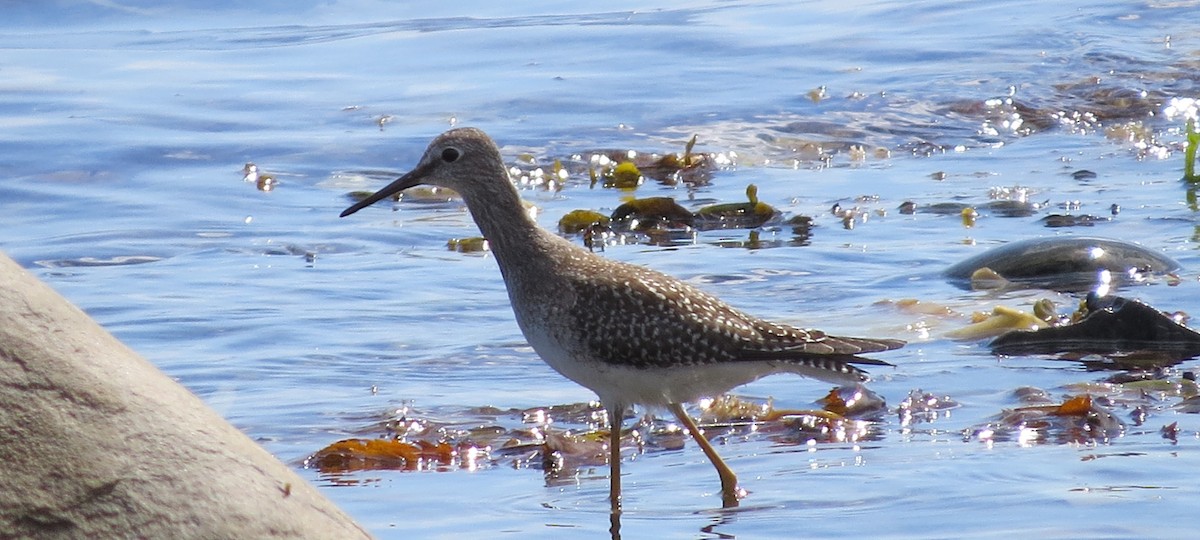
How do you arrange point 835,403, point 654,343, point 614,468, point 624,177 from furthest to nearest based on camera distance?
1. point 624,177
2. point 835,403
3. point 654,343
4. point 614,468

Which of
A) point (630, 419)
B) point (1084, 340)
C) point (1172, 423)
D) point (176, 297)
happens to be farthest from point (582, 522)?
point (176, 297)

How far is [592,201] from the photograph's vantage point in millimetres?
10703

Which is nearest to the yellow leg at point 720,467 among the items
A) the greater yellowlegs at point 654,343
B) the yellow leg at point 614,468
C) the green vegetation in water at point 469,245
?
the greater yellowlegs at point 654,343

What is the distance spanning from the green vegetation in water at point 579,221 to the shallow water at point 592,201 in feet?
Result: 1.35

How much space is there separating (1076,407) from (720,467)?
1.32 m

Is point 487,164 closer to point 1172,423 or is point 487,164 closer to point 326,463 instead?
point 326,463

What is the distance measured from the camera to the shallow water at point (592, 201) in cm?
568

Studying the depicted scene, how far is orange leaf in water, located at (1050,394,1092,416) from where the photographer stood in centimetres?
610

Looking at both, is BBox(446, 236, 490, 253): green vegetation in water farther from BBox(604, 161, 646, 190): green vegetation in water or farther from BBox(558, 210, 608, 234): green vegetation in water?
BBox(604, 161, 646, 190): green vegetation in water

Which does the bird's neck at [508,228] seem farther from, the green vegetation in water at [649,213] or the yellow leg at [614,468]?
the green vegetation in water at [649,213]

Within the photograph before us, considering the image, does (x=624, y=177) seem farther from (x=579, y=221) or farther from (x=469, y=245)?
(x=469, y=245)

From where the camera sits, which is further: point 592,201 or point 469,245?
point 592,201

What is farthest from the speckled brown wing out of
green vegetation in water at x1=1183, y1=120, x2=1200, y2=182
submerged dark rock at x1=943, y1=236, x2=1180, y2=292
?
green vegetation in water at x1=1183, y1=120, x2=1200, y2=182

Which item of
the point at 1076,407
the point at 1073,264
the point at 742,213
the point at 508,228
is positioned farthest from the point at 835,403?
the point at 742,213
